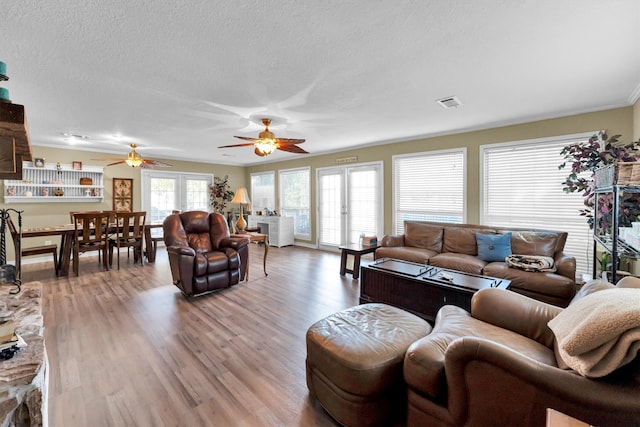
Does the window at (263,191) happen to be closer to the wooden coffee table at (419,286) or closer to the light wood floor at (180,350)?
the light wood floor at (180,350)

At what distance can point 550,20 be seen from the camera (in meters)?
1.79

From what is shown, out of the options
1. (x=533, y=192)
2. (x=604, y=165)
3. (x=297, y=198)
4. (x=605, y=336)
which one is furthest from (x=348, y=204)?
(x=605, y=336)

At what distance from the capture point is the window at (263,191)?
8.20 meters

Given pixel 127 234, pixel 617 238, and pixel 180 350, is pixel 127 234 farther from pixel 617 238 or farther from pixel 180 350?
pixel 617 238

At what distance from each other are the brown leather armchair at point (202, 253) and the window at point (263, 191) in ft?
12.8

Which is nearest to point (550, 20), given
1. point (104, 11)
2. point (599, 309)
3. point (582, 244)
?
point (599, 309)

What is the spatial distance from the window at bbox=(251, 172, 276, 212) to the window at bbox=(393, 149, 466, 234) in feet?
12.9

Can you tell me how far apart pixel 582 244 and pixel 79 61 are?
584cm

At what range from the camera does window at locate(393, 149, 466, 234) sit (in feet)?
15.4

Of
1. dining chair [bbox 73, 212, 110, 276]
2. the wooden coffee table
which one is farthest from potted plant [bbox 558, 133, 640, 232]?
dining chair [bbox 73, 212, 110, 276]

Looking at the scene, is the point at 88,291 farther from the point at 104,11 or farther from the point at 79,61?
the point at 104,11

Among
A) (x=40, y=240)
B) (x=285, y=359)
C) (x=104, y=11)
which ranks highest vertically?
(x=104, y=11)

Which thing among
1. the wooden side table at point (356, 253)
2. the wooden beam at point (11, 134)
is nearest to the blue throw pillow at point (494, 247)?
the wooden side table at point (356, 253)

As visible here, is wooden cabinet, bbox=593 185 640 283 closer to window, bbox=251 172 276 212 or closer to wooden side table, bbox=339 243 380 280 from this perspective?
wooden side table, bbox=339 243 380 280
